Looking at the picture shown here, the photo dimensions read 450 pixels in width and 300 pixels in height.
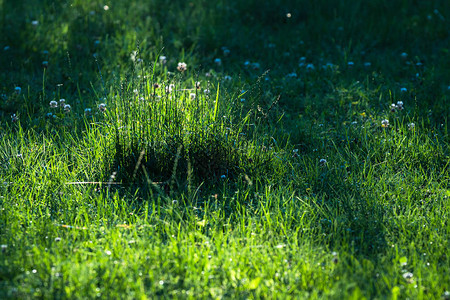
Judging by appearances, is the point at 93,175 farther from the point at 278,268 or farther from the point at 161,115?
the point at 278,268

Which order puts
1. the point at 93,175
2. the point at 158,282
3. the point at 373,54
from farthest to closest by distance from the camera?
the point at 373,54 < the point at 93,175 < the point at 158,282

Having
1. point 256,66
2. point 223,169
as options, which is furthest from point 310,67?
point 223,169

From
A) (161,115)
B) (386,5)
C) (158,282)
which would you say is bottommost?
(158,282)

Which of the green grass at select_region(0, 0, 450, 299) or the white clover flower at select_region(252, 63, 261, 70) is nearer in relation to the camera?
the green grass at select_region(0, 0, 450, 299)

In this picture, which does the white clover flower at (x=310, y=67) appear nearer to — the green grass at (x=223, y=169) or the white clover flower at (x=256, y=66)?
the green grass at (x=223, y=169)

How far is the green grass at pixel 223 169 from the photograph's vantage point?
251cm

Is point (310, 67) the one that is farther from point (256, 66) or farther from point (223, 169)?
point (223, 169)

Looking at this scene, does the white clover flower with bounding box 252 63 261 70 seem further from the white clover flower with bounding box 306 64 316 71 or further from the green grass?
the white clover flower with bounding box 306 64 316 71

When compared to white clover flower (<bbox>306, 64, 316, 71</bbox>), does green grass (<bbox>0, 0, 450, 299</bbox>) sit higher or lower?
Result: lower

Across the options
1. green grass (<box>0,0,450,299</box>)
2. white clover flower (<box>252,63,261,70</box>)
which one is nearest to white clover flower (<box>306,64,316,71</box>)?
green grass (<box>0,0,450,299</box>)

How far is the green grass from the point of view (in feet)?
8.22

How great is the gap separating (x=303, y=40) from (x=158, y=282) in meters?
4.37

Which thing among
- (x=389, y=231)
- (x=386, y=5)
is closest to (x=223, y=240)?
(x=389, y=231)

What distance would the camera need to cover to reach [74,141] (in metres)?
3.71
